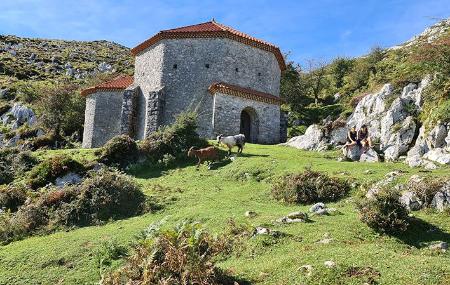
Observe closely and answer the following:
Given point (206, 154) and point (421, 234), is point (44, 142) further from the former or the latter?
point (421, 234)

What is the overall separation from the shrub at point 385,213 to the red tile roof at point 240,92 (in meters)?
19.7

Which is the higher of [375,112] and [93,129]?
[375,112]

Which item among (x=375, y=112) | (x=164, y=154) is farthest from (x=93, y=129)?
(x=375, y=112)

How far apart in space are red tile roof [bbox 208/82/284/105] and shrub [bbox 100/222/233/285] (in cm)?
2181

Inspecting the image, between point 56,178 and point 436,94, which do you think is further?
point 436,94

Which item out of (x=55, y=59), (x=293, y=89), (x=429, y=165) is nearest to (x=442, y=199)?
(x=429, y=165)

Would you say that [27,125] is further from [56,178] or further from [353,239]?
[353,239]

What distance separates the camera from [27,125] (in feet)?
176

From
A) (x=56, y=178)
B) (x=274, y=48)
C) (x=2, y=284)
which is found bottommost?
(x=2, y=284)

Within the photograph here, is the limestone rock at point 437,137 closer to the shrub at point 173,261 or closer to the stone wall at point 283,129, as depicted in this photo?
the shrub at point 173,261

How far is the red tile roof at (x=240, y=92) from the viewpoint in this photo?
3234 cm

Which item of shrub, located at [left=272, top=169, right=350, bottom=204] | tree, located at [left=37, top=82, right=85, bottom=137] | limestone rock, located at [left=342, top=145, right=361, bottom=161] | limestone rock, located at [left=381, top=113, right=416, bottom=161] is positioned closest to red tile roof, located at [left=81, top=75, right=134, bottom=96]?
tree, located at [left=37, top=82, right=85, bottom=137]

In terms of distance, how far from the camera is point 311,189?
17406 mm

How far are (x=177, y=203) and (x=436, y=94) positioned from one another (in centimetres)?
1501
